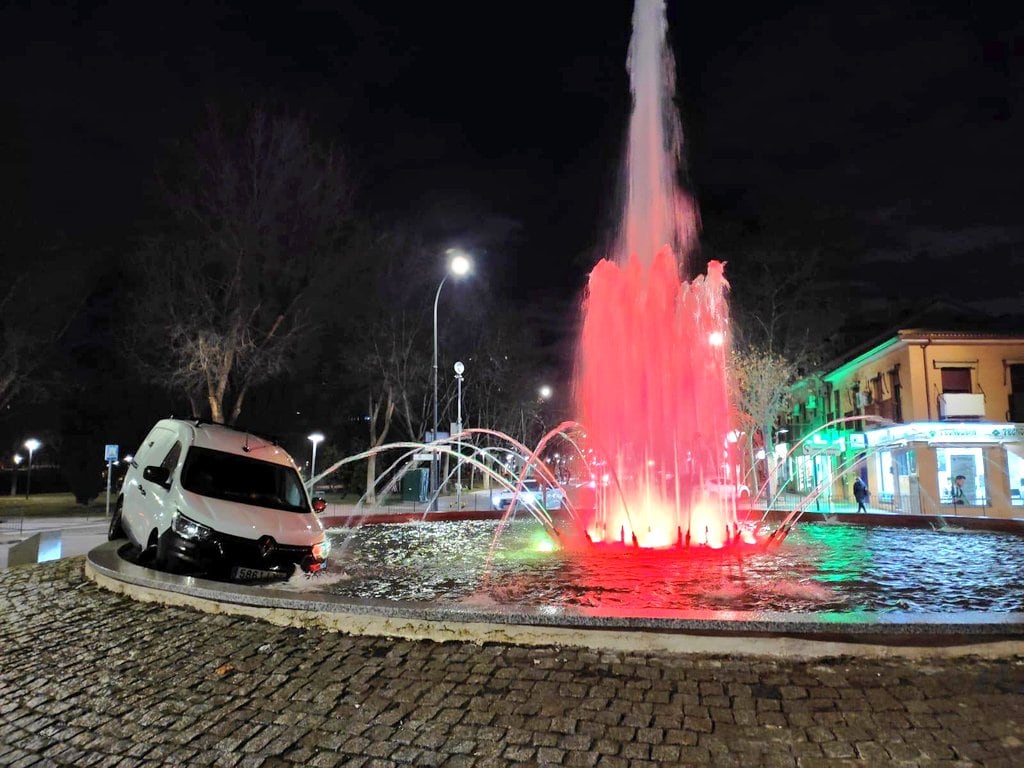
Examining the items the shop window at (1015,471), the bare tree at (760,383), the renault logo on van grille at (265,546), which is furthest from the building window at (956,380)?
the renault logo on van grille at (265,546)

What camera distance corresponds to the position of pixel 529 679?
5.05 meters

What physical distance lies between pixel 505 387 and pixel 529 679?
4581 centimetres

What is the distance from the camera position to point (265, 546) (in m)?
9.09

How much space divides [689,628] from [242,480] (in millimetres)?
7678

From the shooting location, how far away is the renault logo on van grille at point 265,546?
29.7 feet

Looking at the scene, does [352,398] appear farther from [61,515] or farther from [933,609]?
[933,609]

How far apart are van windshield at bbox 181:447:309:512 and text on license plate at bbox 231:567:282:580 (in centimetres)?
117

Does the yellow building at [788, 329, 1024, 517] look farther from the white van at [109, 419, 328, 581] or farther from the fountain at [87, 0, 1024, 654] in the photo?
the white van at [109, 419, 328, 581]

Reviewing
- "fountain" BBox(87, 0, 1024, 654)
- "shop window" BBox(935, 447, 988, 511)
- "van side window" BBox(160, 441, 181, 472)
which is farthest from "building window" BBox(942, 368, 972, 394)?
"van side window" BBox(160, 441, 181, 472)

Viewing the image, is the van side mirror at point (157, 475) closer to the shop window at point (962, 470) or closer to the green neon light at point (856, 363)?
the shop window at point (962, 470)

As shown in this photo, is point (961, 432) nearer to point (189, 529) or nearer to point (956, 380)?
point (956, 380)

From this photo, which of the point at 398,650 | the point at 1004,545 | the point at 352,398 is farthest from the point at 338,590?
the point at 352,398

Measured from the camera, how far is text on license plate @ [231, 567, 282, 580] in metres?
8.72

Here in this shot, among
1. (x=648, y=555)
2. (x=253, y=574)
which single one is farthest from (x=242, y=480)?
(x=648, y=555)
